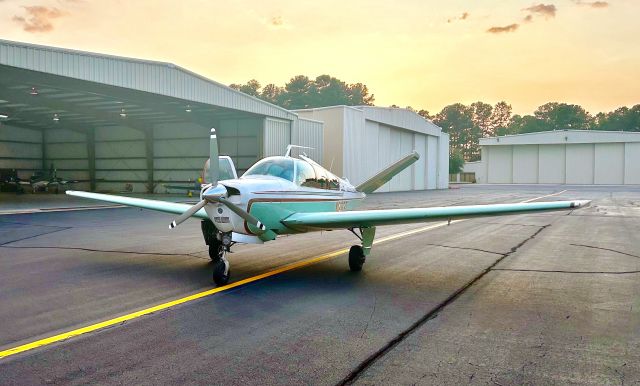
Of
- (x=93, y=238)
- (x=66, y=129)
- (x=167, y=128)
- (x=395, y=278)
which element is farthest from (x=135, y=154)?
(x=395, y=278)

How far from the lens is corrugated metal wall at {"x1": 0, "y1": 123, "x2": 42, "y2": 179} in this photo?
135ft

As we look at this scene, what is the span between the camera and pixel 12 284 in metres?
7.00

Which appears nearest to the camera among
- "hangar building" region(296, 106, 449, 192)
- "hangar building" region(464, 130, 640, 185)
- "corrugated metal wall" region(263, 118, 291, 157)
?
"corrugated metal wall" region(263, 118, 291, 157)

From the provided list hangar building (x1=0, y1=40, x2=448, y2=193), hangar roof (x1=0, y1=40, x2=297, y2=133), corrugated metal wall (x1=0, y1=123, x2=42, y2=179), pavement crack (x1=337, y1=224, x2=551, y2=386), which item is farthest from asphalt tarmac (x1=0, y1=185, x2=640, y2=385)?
corrugated metal wall (x1=0, y1=123, x2=42, y2=179)

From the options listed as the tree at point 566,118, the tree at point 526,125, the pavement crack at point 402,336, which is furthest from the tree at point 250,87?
the pavement crack at point 402,336

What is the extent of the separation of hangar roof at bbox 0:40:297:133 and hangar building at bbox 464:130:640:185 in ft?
202

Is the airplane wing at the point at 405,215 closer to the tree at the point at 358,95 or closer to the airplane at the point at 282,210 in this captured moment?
the airplane at the point at 282,210

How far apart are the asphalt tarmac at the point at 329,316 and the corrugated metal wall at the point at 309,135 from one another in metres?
23.1

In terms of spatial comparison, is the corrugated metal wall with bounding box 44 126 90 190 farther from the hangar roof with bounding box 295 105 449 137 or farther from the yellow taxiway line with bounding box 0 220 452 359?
the yellow taxiway line with bounding box 0 220 452 359

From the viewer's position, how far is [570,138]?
76000mm

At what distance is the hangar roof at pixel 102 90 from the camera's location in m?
18.7

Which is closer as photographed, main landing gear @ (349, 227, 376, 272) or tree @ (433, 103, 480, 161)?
main landing gear @ (349, 227, 376, 272)

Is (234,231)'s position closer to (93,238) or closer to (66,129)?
(93,238)

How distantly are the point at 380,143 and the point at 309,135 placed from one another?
12481mm
